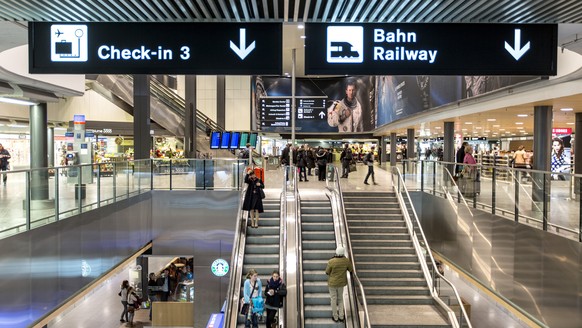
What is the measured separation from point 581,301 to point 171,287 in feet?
52.7

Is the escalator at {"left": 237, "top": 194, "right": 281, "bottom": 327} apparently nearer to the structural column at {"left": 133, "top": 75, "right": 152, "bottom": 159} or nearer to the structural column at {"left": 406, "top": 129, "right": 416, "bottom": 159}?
the structural column at {"left": 133, "top": 75, "right": 152, "bottom": 159}

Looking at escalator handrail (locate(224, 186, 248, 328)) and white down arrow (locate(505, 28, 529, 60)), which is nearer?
white down arrow (locate(505, 28, 529, 60))

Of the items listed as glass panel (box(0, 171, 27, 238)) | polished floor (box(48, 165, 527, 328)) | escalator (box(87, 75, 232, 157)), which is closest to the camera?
glass panel (box(0, 171, 27, 238))

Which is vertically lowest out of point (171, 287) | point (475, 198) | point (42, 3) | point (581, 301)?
point (171, 287)

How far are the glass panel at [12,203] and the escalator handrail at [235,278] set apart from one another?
4189mm

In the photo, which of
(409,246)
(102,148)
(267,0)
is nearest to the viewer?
(267,0)

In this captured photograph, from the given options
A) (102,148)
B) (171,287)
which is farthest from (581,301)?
(102,148)

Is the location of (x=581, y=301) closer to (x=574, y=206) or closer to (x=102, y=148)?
(x=574, y=206)

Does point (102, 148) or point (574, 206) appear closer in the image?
point (574, 206)

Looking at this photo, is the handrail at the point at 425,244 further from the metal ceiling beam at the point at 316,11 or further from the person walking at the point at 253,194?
the metal ceiling beam at the point at 316,11

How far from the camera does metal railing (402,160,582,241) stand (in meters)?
7.68

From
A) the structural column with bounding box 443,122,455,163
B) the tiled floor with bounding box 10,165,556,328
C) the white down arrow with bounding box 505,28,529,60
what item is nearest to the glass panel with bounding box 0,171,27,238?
the white down arrow with bounding box 505,28,529,60

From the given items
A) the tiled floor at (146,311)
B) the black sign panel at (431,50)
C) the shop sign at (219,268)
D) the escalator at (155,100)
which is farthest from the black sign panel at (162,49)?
the escalator at (155,100)

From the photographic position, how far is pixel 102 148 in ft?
104
